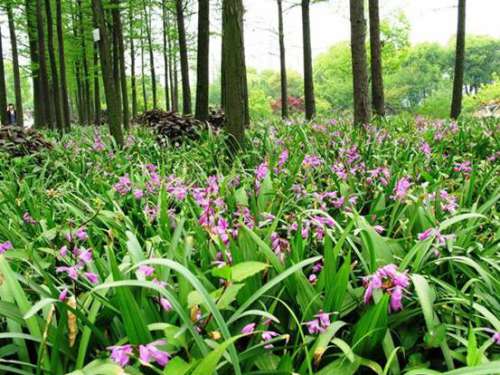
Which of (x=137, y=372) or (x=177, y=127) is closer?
(x=137, y=372)

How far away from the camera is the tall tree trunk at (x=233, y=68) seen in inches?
190

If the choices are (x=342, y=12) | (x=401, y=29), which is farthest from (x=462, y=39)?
(x=401, y=29)

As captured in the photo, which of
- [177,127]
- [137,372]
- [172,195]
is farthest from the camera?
Answer: [177,127]

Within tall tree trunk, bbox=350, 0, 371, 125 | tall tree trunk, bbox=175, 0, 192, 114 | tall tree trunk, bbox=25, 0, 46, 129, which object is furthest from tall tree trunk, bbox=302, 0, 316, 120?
tall tree trunk, bbox=25, 0, 46, 129

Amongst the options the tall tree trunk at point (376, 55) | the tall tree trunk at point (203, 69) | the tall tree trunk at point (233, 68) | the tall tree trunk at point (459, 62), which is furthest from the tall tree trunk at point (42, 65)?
the tall tree trunk at point (459, 62)

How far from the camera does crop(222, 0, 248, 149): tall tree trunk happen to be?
4824mm

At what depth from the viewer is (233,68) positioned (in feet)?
16.2

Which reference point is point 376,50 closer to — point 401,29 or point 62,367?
point 62,367

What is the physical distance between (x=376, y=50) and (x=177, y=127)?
17.0 feet

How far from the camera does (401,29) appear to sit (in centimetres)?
3412

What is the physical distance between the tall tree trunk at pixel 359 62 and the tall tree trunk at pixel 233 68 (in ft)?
9.13

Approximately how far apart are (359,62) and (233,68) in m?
3.23

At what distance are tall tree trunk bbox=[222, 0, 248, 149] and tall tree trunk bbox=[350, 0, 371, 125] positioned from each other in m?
2.78

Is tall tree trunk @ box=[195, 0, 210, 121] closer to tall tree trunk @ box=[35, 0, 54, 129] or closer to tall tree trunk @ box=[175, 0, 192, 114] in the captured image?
tall tree trunk @ box=[175, 0, 192, 114]
